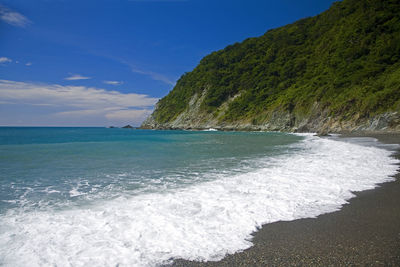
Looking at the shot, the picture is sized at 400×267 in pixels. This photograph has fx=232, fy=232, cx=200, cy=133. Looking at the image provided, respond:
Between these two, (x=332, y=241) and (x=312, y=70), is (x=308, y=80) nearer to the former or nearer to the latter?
(x=312, y=70)

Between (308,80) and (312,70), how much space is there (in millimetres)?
4301

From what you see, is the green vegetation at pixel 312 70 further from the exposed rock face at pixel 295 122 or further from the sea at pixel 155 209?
the sea at pixel 155 209

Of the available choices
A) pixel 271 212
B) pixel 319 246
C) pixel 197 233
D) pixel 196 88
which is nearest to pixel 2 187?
pixel 197 233

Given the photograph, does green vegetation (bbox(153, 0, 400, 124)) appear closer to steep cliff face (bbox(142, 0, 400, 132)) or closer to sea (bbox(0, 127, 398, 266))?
steep cliff face (bbox(142, 0, 400, 132))

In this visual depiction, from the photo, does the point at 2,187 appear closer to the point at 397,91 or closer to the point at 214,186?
the point at 214,186

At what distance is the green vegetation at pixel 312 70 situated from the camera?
43.9 metres

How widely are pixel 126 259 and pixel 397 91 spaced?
150 feet

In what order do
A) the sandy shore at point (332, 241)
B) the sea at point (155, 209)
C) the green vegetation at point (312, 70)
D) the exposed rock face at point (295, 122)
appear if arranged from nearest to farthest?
1. the sandy shore at point (332, 241)
2. the sea at point (155, 209)
3. the exposed rock face at point (295, 122)
4. the green vegetation at point (312, 70)

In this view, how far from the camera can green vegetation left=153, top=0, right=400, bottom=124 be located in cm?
4394

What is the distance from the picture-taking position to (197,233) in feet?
13.0

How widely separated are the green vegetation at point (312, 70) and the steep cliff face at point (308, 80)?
0.55 ft

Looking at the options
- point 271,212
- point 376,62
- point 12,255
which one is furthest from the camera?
point 376,62

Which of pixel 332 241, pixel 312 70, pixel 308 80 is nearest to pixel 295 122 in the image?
pixel 308 80

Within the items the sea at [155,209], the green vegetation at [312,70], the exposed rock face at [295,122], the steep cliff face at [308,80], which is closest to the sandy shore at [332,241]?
the sea at [155,209]
